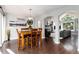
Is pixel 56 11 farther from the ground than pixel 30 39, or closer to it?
farther from the ground

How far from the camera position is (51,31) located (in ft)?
41.0

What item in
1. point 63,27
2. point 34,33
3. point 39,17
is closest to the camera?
point 34,33

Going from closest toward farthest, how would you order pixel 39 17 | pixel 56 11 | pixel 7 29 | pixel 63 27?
pixel 56 11, pixel 7 29, pixel 39 17, pixel 63 27
